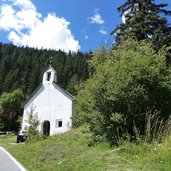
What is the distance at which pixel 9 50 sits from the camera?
194625mm

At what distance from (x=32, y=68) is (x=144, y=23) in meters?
114

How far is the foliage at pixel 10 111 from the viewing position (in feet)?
219

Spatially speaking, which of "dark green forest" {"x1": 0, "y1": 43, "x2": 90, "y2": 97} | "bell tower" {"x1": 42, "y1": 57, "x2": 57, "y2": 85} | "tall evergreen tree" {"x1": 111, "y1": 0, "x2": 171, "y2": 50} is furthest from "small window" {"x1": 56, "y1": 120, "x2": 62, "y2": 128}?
"dark green forest" {"x1": 0, "y1": 43, "x2": 90, "y2": 97}

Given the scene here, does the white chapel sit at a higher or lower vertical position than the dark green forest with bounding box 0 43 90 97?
lower

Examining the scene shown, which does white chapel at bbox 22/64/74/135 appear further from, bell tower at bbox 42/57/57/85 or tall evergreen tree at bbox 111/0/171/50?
tall evergreen tree at bbox 111/0/171/50

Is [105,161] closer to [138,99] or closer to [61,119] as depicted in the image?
[138,99]

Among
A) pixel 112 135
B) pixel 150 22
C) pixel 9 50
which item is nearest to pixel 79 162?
pixel 112 135

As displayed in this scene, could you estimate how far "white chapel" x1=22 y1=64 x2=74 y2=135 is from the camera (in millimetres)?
40000

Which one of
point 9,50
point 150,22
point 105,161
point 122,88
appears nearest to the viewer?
point 105,161

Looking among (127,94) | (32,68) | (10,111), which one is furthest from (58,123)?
(32,68)

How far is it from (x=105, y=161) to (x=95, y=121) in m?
4.52

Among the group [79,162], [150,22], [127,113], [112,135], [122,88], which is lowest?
[79,162]

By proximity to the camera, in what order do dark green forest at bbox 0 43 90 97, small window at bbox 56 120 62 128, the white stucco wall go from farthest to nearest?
dark green forest at bbox 0 43 90 97, small window at bbox 56 120 62 128, the white stucco wall

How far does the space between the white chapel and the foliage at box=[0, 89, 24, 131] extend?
952 inches
